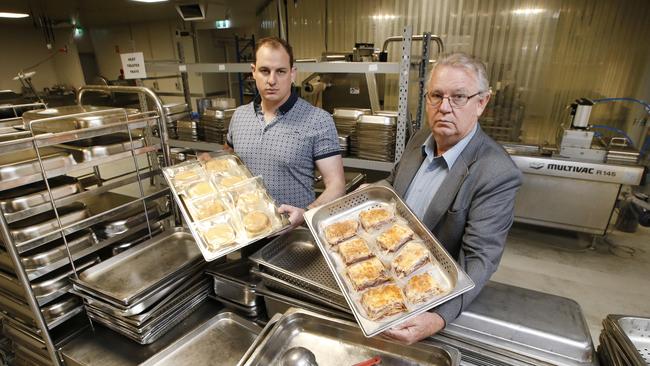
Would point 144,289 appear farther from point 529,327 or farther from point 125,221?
point 529,327

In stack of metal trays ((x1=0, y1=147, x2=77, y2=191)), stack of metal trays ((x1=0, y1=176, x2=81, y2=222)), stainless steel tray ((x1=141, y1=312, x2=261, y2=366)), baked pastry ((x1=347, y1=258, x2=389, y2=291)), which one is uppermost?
stack of metal trays ((x1=0, y1=147, x2=77, y2=191))

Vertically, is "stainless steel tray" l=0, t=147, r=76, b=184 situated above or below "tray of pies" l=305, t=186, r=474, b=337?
above

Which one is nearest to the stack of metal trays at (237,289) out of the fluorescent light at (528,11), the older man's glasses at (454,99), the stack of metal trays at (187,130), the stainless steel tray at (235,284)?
the stainless steel tray at (235,284)

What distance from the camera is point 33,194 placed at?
3.70 feet

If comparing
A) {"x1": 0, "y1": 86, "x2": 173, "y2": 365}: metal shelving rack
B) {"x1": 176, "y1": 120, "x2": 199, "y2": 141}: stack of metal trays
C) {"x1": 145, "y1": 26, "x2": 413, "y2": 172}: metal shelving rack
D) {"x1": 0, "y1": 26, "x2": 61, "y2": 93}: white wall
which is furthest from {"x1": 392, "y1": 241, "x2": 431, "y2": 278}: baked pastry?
{"x1": 0, "y1": 26, "x2": 61, "y2": 93}: white wall

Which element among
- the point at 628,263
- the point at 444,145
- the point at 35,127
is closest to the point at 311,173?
the point at 444,145

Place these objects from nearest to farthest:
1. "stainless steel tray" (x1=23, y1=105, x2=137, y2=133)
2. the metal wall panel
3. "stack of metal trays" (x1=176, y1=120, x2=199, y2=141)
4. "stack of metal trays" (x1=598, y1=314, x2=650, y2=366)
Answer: "stack of metal trays" (x1=598, y1=314, x2=650, y2=366)
"stainless steel tray" (x1=23, y1=105, x2=137, y2=133)
"stack of metal trays" (x1=176, y1=120, x2=199, y2=141)
the metal wall panel

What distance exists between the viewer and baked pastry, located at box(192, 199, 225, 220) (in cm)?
127

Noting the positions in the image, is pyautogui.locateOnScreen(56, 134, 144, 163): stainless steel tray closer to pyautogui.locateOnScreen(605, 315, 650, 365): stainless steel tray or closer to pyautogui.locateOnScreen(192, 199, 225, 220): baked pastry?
pyautogui.locateOnScreen(192, 199, 225, 220): baked pastry

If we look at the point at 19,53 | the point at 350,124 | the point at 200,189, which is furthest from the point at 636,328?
the point at 19,53

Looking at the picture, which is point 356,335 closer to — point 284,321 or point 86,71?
point 284,321

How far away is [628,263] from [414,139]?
3.16 m

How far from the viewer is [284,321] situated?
933mm

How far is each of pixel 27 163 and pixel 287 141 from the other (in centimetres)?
101
